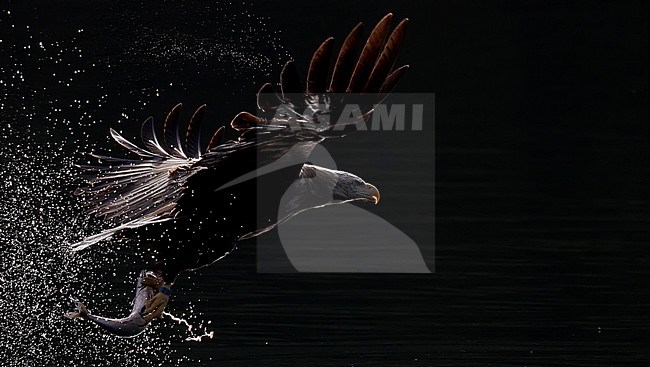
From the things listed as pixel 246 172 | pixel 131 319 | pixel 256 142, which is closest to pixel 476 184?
pixel 246 172

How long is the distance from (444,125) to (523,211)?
286 cm

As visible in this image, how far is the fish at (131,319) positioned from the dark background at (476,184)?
1.16 meters

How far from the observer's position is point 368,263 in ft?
30.8

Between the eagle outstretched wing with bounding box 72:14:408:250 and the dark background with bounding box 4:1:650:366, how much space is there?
1.11m

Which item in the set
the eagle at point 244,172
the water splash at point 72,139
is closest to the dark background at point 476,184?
the water splash at point 72,139

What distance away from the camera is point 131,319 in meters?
6.14

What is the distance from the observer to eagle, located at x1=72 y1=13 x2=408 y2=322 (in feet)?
18.1

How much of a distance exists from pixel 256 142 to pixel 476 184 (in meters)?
5.77

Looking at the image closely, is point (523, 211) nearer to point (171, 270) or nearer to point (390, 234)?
point (390, 234)

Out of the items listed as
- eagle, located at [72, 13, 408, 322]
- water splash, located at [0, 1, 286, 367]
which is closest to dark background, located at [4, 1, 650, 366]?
water splash, located at [0, 1, 286, 367]

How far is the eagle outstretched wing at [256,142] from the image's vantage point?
547cm

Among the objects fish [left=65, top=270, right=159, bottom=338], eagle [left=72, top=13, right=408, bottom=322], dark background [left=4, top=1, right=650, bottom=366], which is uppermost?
eagle [left=72, top=13, right=408, bottom=322]

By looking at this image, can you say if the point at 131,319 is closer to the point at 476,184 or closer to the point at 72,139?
the point at 476,184

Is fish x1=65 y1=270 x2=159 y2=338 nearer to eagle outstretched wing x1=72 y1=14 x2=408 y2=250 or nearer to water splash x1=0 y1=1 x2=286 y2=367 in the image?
eagle outstretched wing x1=72 y1=14 x2=408 y2=250
